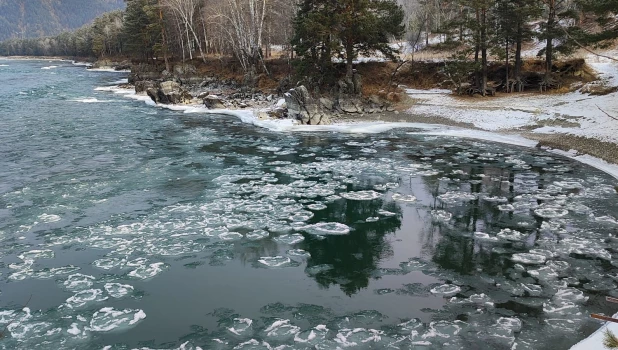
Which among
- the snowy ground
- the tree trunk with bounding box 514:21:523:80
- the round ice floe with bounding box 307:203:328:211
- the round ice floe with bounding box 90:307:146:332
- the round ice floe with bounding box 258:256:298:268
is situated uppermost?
the tree trunk with bounding box 514:21:523:80

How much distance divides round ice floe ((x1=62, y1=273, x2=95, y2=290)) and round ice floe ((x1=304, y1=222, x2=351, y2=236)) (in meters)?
5.68

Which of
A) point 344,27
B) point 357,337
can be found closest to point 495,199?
point 357,337

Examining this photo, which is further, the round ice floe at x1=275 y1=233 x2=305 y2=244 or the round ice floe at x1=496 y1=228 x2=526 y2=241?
the round ice floe at x1=275 y1=233 x2=305 y2=244

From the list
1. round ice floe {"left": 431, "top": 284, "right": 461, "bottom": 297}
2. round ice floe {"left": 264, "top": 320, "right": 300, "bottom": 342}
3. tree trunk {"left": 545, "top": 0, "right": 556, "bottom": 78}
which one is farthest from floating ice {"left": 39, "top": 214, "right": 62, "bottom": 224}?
tree trunk {"left": 545, "top": 0, "right": 556, "bottom": 78}

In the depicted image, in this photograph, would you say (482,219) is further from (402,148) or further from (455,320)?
(402,148)

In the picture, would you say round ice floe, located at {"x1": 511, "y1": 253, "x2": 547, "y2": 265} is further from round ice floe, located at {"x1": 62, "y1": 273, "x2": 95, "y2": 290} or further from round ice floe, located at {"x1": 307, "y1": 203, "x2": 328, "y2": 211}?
round ice floe, located at {"x1": 62, "y1": 273, "x2": 95, "y2": 290}

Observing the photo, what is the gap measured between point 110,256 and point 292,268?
4625 mm

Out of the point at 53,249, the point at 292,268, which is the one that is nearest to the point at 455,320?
the point at 292,268

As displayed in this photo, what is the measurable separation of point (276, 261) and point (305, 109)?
65.4 feet

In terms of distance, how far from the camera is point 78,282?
403 inches

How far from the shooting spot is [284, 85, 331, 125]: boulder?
1171 inches

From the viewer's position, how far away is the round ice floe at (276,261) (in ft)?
36.5

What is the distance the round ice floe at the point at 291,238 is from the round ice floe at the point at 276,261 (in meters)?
0.92

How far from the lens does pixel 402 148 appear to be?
75.7ft
